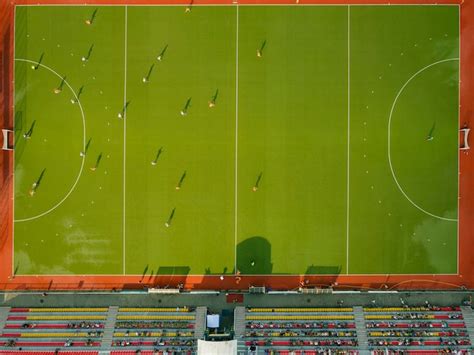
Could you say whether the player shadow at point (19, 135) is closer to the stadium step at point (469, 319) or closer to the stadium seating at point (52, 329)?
the stadium seating at point (52, 329)

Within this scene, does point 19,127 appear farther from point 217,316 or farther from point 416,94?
point 416,94

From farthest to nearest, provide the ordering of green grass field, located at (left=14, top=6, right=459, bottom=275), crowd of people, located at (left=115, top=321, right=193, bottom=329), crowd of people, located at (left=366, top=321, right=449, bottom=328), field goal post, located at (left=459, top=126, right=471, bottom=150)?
field goal post, located at (left=459, top=126, right=471, bottom=150), green grass field, located at (left=14, top=6, right=459, bottom=275), crowd of people, located at (left=366, top=321, right=449, bottom=328), crowd of people, located at (left=115, top=321, right=193, bottom=329)

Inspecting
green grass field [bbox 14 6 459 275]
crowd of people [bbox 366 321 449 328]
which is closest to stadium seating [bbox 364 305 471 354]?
crowd of people [bbox 366 321 449 328]

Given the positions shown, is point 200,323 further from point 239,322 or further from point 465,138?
point 465,138

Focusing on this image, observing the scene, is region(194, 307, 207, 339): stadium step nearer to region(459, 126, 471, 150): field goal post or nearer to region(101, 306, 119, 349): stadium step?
region(101, 306, 119, 349): stadium step

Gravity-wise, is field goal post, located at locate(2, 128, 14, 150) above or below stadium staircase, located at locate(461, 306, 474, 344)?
above

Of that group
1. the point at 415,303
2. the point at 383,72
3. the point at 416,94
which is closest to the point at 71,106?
the point at 383,72
